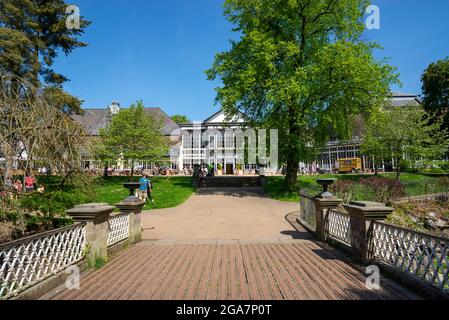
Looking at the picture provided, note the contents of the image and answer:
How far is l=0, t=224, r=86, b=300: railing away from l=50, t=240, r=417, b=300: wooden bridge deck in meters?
Result: 0.51

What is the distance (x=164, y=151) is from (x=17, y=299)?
24.7m

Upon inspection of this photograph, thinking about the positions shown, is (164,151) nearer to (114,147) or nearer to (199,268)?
(114,147)

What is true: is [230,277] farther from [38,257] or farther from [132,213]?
[132,213]

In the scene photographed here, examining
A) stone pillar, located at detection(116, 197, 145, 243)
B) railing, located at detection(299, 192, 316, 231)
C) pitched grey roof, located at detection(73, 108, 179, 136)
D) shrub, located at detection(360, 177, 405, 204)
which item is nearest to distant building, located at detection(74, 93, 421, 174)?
pitched grey roof, located at detection(73, 108, 179, 136)

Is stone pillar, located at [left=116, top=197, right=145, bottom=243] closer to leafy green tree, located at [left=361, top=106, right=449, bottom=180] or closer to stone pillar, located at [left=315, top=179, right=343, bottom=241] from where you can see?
stone pillar, located at [left=315, top=179, right=343, bottom=241]

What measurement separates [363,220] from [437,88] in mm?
39541

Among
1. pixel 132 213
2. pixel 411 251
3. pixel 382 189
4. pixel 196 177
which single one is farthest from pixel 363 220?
pixel 196 177

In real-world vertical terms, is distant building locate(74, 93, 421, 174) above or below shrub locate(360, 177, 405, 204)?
above

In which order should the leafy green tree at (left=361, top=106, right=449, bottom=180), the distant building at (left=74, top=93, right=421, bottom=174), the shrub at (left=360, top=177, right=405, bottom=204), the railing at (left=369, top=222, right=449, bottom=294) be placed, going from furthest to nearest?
1. the distant building at (left=74, top=93, right=421, bottom=174)
2. the leafy green tree at (left=361, top=106, right=449, bottom=180)
3. the shrub at (left=360, top=177, right=405, bottom=204)
4. the railing at (left=369, top=222, right=449, bottom=294)

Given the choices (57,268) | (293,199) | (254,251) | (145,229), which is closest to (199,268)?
(254,251)

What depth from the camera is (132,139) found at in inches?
1065

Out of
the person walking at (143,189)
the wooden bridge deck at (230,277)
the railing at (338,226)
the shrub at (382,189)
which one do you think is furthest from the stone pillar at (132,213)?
the shrub at (382,189)

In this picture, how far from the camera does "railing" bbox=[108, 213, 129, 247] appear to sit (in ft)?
22.9

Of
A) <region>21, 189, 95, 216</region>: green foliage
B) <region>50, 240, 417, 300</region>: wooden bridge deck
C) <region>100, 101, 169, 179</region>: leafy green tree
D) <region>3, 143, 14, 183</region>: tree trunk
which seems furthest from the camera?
<region>100, 101, 169, 179</region>: leafy green tree
